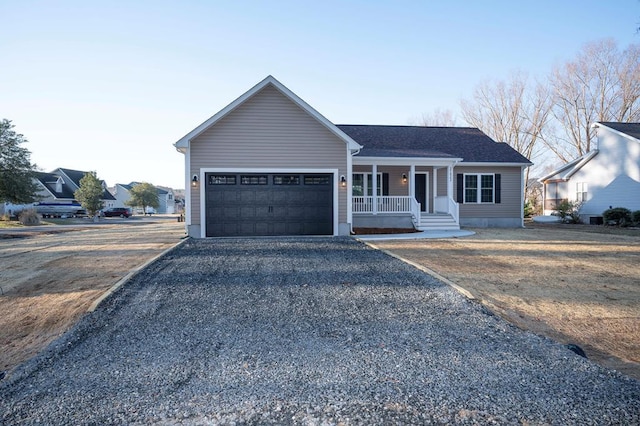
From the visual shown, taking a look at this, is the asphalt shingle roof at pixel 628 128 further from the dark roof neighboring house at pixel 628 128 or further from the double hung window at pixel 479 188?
the double hung window at pixel 479 188

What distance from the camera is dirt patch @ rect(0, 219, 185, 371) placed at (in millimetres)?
4578

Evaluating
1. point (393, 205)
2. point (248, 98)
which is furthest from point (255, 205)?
point (393, 205)

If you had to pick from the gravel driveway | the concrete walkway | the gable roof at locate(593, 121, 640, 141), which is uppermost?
the gable roof at locate(593, 121, 640, 141)

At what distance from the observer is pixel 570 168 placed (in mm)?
27516

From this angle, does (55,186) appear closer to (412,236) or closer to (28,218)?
(28,218)

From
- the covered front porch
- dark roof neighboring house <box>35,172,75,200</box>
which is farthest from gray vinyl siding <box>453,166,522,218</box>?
dark roof neighboring house <box>35,172,75,200</box>

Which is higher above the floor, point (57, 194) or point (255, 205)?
point (57, 194)

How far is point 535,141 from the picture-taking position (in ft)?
119

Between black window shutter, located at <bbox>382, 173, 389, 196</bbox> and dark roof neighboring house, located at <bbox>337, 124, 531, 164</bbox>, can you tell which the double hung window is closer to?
dark roof neighboring house, located at <bbox>337, 124, 531, 164</bbox>

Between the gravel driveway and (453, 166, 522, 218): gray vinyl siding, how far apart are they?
13809 millimetres

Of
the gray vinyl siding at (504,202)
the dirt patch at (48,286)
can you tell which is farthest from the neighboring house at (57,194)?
the gray vinyl siding at (504,202)

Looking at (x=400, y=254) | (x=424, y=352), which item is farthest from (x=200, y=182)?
(x=424, y=352)

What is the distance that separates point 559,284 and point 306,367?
5564 millimetres

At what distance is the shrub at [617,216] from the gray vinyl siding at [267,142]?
54.1ft
